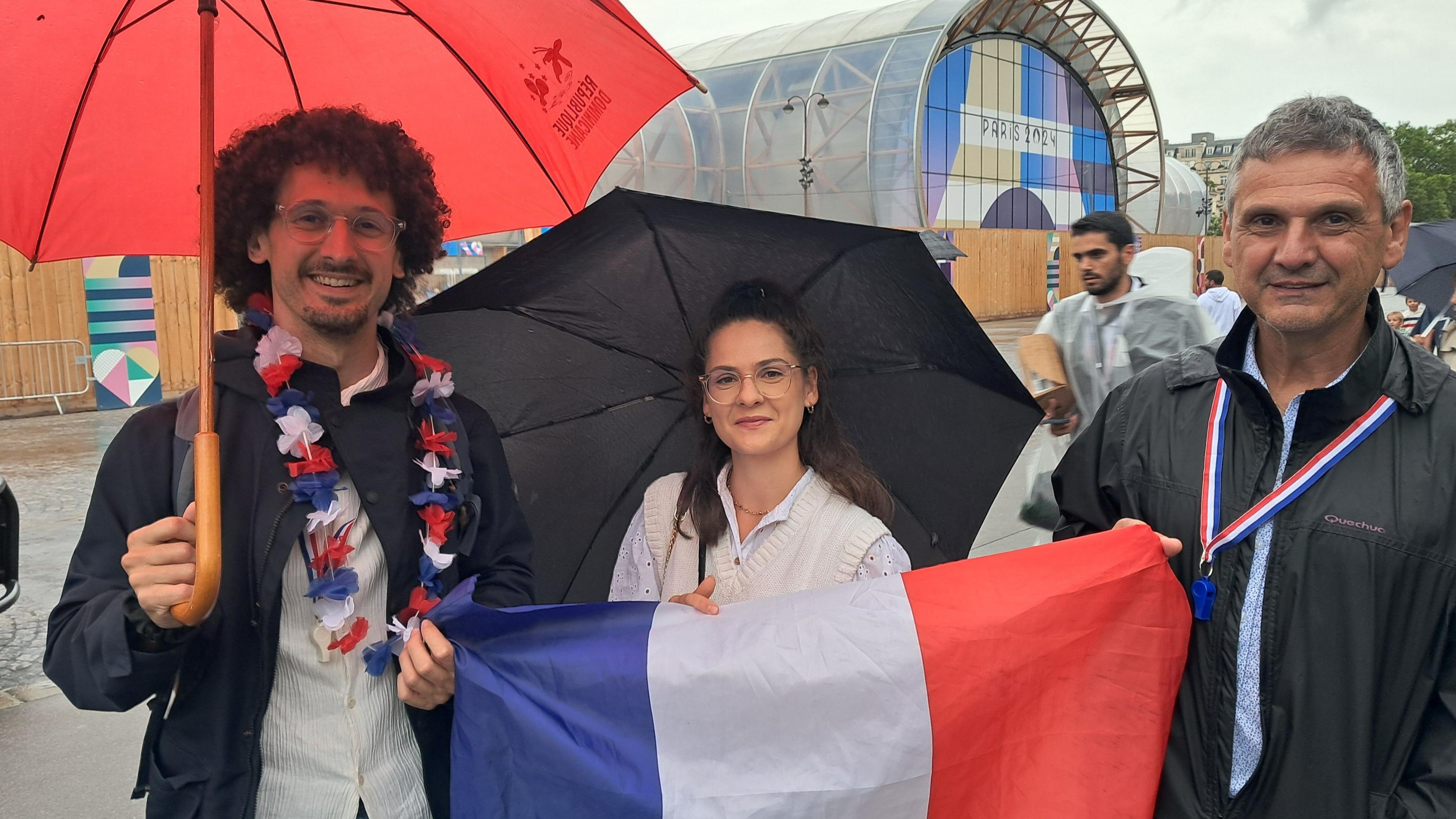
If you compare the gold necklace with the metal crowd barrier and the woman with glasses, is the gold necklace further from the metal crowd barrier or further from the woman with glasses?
the metal crowd barrier

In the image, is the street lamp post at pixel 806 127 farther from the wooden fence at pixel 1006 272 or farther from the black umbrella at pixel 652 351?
the black umbrella at pixel 652 351

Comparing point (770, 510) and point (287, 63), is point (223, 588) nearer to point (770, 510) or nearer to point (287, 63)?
point (770, 510)

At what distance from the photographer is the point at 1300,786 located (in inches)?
67.6

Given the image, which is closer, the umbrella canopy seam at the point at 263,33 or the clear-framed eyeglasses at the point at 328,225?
the clear-framed eyeglasses at the point at 328,225

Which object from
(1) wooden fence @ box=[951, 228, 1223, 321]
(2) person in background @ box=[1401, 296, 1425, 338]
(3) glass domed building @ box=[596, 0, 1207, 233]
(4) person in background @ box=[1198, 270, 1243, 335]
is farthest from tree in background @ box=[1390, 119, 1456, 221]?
(4) person in background @ box=[1198, 270, 1243, 335]

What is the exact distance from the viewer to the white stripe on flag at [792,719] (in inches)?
72.6

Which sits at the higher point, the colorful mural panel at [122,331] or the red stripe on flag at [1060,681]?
the colorful mural panel at [122,331]

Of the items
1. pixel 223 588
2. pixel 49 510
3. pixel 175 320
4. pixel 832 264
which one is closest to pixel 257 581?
pixel 223 588

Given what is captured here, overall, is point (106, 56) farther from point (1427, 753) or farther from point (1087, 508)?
point (1427, 753)

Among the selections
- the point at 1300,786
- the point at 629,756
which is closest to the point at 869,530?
the point at 629,756

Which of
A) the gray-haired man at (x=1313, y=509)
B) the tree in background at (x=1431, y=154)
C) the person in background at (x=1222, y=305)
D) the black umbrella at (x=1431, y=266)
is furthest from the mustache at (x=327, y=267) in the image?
the tree in background at (x=1431, y=154)

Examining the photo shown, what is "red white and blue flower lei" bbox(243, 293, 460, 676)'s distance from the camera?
5.90 feet

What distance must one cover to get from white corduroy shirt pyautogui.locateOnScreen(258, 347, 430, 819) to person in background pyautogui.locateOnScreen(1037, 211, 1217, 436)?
3755mm

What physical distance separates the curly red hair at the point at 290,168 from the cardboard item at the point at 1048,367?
3.43 metres
